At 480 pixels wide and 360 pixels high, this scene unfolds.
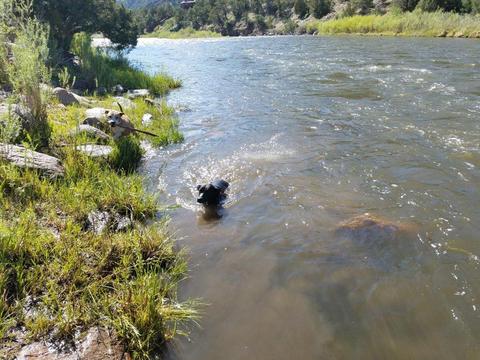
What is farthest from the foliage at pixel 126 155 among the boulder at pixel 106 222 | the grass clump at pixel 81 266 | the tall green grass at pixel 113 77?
the tall green grass at pixel 113 77

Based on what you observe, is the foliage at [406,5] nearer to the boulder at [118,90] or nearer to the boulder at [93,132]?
the boulder at [118,90]

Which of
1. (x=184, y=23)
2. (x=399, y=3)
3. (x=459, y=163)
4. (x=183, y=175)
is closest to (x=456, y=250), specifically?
(x=459, y=163)

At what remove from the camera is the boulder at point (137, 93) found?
47.8 feet

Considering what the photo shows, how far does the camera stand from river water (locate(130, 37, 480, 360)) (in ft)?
12.3

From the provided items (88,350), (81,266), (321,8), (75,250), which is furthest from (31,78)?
(321,8)

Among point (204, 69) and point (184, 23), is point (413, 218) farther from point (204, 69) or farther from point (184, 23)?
point (184, 23)

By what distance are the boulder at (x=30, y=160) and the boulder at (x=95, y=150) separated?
80cm

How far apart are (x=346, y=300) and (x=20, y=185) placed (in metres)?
4.74

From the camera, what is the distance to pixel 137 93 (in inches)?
599

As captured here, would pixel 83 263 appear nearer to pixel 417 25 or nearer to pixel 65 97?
pixel 65 97

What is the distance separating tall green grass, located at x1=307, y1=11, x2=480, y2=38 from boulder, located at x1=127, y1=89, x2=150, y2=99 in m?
26.8

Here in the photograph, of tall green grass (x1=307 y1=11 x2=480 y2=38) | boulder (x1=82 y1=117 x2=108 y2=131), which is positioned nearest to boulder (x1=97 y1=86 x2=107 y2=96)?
boulder (x1=82 y1=117 x2=108 y2=131)

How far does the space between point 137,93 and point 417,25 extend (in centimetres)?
3076

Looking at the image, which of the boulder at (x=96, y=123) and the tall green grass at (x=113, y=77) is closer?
the boulder at (x=96, y=123)
